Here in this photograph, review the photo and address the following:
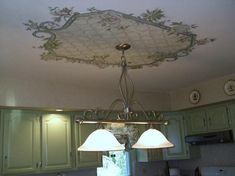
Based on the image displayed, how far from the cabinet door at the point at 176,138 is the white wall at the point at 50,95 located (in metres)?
0.80

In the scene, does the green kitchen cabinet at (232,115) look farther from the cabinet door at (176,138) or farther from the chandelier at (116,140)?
the chandelier at (116,140)

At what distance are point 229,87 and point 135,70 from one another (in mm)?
1487

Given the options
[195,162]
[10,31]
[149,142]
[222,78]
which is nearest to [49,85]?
[10,31]

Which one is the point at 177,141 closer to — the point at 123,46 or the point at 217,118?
the point at 217,118

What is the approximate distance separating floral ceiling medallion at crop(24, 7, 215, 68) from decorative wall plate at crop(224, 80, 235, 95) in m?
1.36

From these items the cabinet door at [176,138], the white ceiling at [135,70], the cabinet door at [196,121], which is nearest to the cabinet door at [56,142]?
the white ceiling at [135,70]

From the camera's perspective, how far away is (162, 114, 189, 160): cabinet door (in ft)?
17.0

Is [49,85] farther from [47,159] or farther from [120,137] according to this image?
[120,137]

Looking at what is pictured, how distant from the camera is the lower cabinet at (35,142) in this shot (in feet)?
13.1

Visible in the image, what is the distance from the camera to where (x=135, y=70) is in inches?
152

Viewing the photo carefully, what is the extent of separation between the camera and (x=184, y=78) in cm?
442

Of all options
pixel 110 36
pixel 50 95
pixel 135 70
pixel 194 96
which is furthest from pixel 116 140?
pixel 194 96

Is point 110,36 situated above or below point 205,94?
above

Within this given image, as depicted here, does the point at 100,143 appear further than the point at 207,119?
No
